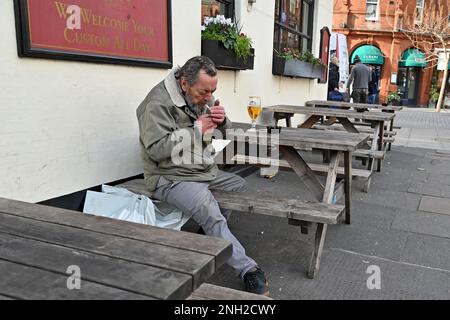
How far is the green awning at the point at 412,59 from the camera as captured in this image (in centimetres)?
2493

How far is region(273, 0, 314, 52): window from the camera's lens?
6300 mm

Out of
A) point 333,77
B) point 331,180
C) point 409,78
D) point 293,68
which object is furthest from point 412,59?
point 331,180

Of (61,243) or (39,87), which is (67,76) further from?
(61,243)

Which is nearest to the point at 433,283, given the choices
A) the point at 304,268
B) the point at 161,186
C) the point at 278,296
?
the point at 304,268

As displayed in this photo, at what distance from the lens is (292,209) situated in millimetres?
2652

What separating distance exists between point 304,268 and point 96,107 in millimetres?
1789

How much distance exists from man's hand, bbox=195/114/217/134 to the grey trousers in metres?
0.34

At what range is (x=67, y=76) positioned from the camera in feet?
8.72

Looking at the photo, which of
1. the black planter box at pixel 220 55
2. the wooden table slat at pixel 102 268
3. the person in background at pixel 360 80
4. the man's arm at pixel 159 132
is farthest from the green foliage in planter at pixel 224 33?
the person in background at pixel 360 80

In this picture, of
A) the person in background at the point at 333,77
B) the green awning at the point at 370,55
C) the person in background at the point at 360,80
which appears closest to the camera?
the person in background at the point at 333,77

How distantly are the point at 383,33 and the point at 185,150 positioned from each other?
25262 mm

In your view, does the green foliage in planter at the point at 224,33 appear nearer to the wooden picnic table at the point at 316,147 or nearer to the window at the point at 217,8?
the window at the point at 217,8

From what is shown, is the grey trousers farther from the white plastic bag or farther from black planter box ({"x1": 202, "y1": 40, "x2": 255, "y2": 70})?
black planter box ({"x1": 202, "y1": 40, "x2": 255, "y2": 70})

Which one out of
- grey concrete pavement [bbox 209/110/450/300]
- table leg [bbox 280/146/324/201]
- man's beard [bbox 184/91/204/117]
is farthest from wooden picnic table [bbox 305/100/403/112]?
man's beard [bbox 184/91/204/117]
